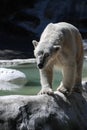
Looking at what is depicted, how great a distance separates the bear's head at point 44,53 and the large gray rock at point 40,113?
1.72ft

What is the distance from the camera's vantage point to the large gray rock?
4934 mm

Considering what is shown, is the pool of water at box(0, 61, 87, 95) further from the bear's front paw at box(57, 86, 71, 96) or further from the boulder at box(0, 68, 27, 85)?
the bear's front paw at box(57, 86, 71, 96)

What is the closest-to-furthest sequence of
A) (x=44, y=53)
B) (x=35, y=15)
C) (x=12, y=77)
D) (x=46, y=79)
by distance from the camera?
(x=44, y=53), (x=46, y=79), (x=12, y=77), (x=35, y=15)

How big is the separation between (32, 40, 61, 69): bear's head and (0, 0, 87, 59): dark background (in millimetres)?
17528

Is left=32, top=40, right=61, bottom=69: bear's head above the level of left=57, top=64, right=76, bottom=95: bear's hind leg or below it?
above

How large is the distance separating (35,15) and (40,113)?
61.0 feet

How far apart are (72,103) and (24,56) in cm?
1224

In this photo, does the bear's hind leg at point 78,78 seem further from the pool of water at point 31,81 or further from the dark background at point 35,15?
the dark background at point 35,15

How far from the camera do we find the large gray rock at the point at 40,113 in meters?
4.93

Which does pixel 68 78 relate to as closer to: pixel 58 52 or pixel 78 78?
pixel 58 52

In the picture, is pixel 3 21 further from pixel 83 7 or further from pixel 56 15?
pixel 83 7

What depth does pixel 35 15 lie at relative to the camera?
2350cm

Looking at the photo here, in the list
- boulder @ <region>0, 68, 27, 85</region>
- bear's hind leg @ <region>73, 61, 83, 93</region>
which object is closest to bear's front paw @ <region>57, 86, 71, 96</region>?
bear's hind leg @ <region>73, 61, 83, 93</region>

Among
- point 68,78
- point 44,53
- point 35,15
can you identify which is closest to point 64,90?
point 68,78
